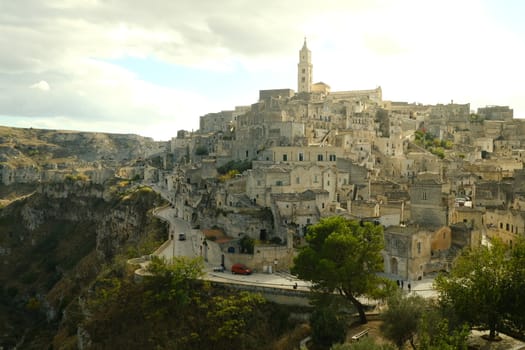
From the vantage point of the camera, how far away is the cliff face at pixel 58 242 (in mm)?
75250

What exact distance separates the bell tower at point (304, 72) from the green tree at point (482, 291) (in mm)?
81743

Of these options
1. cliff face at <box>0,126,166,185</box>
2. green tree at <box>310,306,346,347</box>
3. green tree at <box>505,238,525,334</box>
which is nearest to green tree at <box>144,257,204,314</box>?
green tree at <box>310,306,346,347</box>

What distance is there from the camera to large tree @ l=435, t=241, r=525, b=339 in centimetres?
2734

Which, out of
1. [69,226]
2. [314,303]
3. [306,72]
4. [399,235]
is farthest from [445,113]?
[69,226]

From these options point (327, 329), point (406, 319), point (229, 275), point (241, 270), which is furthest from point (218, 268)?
point (406, 319)

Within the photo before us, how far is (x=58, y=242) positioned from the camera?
10669 cm

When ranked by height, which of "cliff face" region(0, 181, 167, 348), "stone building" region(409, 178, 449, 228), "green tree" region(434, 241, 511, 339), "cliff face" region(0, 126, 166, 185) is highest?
"cliff face" region(0, 126, 166, 185)

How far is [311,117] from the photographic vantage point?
271 feet

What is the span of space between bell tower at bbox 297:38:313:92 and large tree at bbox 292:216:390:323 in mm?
74892

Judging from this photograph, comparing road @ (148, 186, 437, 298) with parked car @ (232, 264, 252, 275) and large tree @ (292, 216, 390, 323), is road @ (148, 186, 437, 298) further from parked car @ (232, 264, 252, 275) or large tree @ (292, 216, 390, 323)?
large tree @ (292, 216, 390, 323)

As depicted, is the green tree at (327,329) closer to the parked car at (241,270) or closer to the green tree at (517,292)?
the green tree at (517,292)

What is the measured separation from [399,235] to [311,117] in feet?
145

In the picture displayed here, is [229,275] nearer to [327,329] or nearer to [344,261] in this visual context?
[344,261]

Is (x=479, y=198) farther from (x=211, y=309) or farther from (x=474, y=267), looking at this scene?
(x=211, y=309)
